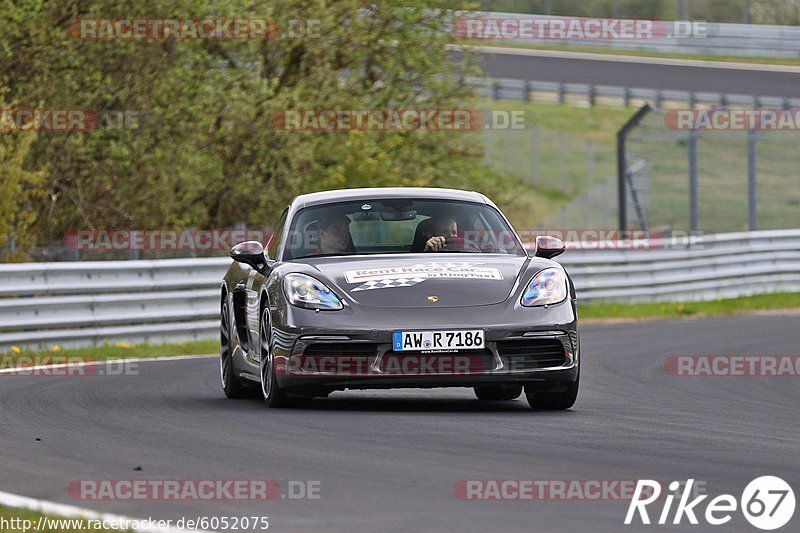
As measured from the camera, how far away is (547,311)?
30.7 ft

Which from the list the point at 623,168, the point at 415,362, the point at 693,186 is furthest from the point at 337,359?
the point at 623,168

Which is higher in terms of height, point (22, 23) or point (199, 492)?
point (22, 23)

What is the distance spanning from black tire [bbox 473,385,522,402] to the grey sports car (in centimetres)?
60

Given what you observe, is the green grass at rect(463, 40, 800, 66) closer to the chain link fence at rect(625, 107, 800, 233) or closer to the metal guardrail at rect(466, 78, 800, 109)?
the metal guardrail at rect(466, 78, 800, 109)

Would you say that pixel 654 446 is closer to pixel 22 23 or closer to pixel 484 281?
pixel 484 281

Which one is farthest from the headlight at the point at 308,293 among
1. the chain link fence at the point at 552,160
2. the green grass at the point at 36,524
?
the chain link fence at the point at 552,160

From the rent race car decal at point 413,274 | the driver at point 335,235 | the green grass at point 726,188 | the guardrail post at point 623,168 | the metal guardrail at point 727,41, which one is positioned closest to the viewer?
the rent race car decal at point 413,274

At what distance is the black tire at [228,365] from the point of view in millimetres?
11008

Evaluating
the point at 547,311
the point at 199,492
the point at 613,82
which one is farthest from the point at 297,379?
the point at 613,82

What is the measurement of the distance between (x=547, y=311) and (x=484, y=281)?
1.31 ft

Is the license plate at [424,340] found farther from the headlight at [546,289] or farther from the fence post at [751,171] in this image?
the fence post at [751,171]

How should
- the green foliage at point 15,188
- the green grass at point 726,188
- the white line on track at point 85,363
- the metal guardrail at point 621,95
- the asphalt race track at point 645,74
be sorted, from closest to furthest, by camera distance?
1. the white line on track at point 85,363
2. the green foliage at point 15,188
3. the green grass at point 726,188
4. the metal guardrail at point 621,95
5. the asphalt race track at point 645,74

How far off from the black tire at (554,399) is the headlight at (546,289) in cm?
50

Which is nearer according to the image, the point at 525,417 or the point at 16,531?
the point at 16,531
